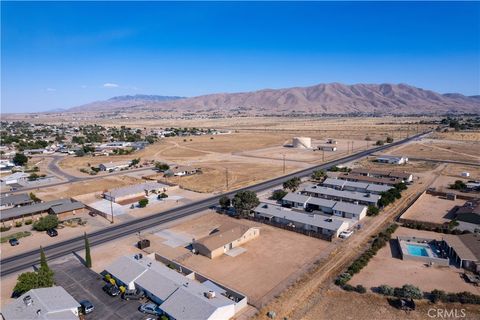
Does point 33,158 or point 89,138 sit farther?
point 89,138

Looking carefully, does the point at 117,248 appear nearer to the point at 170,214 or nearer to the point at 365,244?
the point at 170,214

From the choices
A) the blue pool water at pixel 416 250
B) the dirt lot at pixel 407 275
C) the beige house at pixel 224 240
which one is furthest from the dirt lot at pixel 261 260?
the blue pool water at pixel 416 250

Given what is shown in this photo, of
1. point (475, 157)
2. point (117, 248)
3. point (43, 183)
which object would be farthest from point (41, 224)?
point (475, 157)

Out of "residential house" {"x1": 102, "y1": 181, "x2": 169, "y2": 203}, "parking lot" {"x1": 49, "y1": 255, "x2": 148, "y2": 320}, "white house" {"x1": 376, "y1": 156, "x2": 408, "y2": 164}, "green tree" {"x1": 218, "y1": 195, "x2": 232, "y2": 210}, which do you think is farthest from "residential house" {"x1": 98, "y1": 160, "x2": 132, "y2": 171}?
"white house" {"x1": 376, "y1": 156, "x2": 408, "y2": 164}

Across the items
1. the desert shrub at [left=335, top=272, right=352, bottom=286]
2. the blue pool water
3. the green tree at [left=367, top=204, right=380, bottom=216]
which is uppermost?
the green tree at [left=367, top=204, right=380, bottom=216]

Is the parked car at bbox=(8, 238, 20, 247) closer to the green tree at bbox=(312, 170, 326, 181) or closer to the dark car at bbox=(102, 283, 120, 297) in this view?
the dark car at bbox=(102, 283, 120, 297)

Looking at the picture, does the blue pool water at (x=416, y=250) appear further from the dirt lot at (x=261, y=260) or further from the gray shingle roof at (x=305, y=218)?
the dirt lot at (x=261, y=260)
